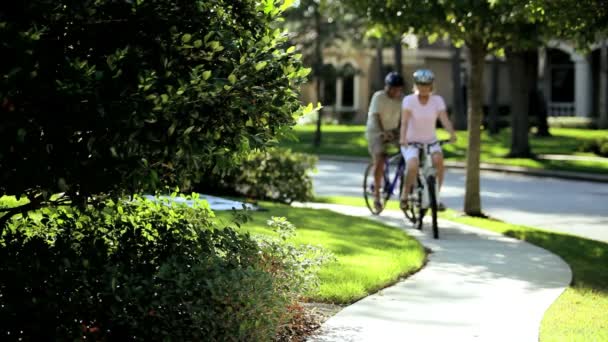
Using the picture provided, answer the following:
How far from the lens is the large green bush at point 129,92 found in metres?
5.74

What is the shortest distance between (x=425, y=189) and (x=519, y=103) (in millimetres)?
18308

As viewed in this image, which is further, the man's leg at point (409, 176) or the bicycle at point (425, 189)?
the man's leg at point (409, 176)

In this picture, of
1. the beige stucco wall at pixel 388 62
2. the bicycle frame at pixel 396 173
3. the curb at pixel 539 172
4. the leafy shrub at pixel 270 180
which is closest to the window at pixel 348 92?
the beige stucco wall at pixel 388 62

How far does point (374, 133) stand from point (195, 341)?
9733mm

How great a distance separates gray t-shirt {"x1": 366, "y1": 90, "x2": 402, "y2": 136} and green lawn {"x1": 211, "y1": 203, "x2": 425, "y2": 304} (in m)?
1.41

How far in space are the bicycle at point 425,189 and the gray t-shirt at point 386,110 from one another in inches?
58.8

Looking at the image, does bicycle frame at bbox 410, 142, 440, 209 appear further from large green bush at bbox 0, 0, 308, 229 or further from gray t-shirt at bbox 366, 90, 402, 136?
large green bush at bbox 0, 0, 308, 229

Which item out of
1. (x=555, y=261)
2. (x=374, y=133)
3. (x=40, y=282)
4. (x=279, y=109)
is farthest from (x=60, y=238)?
(x=374, y=133)

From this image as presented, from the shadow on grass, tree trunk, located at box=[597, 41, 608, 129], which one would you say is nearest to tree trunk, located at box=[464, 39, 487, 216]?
the shadow on grass

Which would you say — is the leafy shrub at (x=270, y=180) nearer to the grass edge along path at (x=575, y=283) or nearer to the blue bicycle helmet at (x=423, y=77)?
the grass edge along path at (x=575, y=283)

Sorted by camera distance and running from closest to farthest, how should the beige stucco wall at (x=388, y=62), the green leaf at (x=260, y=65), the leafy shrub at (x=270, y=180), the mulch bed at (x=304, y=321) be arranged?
the green leaf at (x=260, y=65), the mulch bed at (x=304, y=321), the leafy shrub at (x=270, y=180), the beige stucco wall at (x=388, y=62)

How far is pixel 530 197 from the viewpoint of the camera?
20891 mm

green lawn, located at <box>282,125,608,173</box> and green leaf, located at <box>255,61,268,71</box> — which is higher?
green leaf, located at <box>255,61,268,71</box>

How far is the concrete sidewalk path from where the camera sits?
738cm
